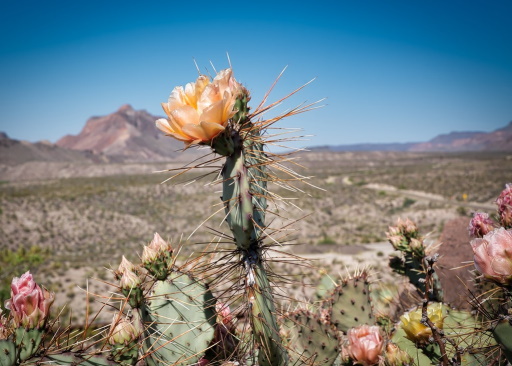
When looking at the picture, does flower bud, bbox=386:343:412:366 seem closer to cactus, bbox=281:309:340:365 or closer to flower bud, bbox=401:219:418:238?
cactus, bbox=281:309:340:365

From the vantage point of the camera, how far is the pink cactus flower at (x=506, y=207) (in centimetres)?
150

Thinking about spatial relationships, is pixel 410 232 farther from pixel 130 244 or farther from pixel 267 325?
pixel 130 244

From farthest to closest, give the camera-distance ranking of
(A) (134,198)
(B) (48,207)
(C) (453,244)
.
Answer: (A) (134,198) < (B) (48,207) < (C) (453,244)

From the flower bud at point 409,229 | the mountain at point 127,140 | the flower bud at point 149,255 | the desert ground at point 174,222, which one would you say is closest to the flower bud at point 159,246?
the flower bud at point 149,255

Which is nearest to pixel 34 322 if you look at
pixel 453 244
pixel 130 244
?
pixel 453 244

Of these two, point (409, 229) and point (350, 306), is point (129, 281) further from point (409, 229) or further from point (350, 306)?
point (409, 229)

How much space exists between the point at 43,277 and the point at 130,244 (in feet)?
23.3

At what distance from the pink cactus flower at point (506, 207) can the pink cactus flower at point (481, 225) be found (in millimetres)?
69

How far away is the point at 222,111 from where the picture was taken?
1.23 m

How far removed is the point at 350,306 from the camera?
91.1 inches

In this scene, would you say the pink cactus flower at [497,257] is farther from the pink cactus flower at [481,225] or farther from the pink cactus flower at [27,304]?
the pink cactus flower at [27,304]

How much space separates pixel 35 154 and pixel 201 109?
116m

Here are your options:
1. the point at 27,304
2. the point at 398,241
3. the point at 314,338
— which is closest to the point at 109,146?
the point at 398,241

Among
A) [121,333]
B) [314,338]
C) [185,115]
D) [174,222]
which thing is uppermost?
[185,115]
